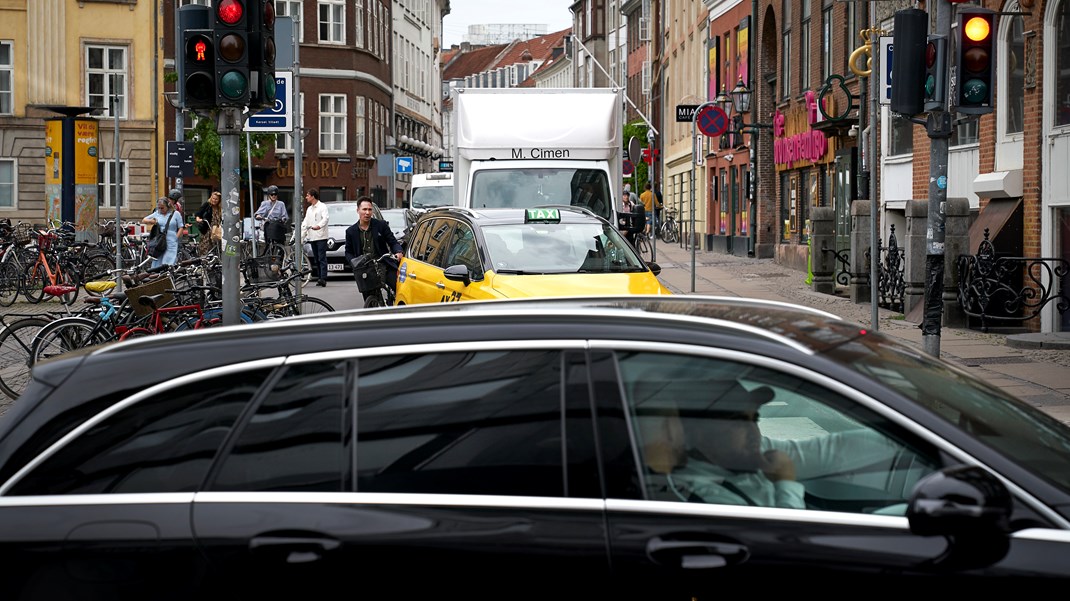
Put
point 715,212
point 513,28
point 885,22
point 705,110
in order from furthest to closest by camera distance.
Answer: point 513,28 < point 715,212 < point 885,22 < point 705,110

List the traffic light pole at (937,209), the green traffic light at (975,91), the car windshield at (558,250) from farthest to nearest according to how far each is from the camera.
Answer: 1. the car windshield at (558,250)
2. the traffic light pole at (937,209)
3. the green traffic light at (975,91)

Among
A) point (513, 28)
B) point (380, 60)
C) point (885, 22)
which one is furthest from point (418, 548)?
point (513, 28)

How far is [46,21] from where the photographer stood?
49219 millimetres

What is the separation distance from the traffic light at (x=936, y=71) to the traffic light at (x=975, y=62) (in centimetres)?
15

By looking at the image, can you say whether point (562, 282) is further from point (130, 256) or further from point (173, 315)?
point (130, 256)

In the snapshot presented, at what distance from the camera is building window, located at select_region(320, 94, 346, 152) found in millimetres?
64500

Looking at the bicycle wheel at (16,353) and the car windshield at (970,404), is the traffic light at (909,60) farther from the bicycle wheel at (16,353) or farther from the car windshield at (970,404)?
the car windshield at (970,404)

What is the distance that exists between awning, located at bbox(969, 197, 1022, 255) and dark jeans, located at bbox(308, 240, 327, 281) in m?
13.5

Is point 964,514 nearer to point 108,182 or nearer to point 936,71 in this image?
point 936,71

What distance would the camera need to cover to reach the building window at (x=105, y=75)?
50.4 meters

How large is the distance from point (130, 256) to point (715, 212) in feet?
79.9

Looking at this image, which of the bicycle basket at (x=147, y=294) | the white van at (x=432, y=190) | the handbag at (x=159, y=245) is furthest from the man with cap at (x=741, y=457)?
the white van at (x=432, y=190)

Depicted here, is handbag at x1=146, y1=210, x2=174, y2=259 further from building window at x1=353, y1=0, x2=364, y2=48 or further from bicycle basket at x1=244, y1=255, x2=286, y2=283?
building window at x1=353, y1=0, x2=364, y2=48

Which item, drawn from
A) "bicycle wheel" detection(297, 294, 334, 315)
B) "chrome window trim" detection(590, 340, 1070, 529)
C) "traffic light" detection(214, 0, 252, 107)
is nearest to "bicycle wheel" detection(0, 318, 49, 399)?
"traffic light" detection(214, 0, 252, 107)
